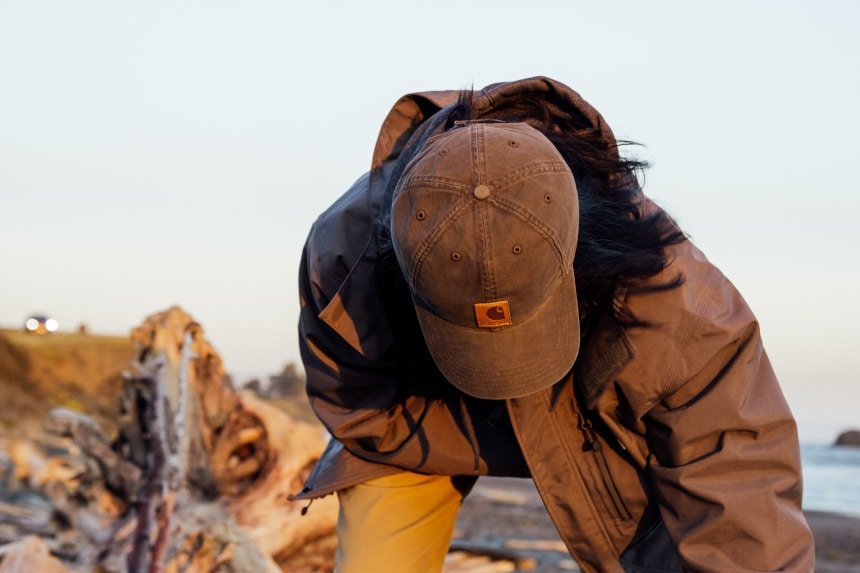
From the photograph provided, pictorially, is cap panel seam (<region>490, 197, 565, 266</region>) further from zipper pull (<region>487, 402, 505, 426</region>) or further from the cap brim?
zipper pull (<region>487, 402, 505, 426</region>)

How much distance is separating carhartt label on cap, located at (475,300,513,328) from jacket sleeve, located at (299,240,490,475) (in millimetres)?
693

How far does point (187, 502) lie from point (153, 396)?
0.60 meters

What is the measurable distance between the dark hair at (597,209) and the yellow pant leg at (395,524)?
32.4 inches

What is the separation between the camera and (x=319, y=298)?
9.98 ft

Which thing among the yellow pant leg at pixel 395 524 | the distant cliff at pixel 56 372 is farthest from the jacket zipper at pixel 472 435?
the distant cliff at pixel 56 372

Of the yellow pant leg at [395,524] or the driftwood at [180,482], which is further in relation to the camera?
the driftwood at [180,482]

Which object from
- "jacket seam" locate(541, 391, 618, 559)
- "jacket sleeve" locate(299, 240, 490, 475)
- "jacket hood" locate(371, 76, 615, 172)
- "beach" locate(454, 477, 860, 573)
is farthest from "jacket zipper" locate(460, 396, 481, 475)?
"beach" locate(454, 477, 860, 573)

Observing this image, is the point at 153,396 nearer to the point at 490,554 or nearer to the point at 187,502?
the point at 187,502

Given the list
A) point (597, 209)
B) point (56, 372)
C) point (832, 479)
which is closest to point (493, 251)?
point (597, 209)

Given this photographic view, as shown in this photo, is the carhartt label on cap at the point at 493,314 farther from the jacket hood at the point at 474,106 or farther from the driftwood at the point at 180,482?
the driftwood at the point at 180,482

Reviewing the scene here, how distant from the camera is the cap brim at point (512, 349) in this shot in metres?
2.48

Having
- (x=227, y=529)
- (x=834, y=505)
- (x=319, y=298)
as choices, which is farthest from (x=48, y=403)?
(x=319, y=298)

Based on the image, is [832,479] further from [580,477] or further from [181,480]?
[580,477]

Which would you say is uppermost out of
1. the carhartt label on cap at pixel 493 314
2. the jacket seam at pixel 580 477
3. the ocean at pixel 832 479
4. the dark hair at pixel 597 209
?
the dark hair at pixel 597 209
